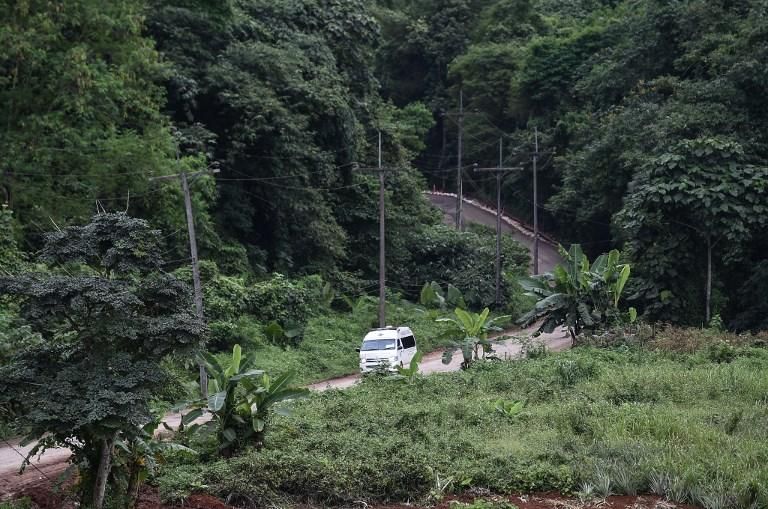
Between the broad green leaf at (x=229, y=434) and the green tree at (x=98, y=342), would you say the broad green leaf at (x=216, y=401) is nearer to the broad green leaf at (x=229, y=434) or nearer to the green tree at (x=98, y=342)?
the broad green leaf at (x=229, y=434)

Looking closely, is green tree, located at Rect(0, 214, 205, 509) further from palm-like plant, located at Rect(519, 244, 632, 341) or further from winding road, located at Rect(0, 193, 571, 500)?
palm-like plant, located at Rect(519, 244, 632, 341)

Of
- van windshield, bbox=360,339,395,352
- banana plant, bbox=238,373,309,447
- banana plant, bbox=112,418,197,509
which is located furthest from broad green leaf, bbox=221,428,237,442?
van windshield, bbox=360,339,395,352

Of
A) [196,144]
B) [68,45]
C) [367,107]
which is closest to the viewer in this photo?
[68,45]

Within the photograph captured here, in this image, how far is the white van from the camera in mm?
28172

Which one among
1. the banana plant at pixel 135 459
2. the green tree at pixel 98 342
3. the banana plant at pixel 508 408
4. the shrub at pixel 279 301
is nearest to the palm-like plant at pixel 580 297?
the shrub at pixel 279 301

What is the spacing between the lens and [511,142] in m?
60.8

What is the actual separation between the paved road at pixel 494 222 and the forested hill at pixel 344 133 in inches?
65.5

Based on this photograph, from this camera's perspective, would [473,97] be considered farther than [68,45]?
Yes

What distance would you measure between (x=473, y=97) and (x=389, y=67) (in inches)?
349

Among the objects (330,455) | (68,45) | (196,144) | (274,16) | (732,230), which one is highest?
(274,16)

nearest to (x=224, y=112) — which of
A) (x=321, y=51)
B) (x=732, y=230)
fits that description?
(x=321, y=51)

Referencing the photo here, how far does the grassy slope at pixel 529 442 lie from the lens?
1283cm

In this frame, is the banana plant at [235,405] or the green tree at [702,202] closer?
the banana plant at [235,405]

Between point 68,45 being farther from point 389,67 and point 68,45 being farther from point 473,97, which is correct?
point 389,67
